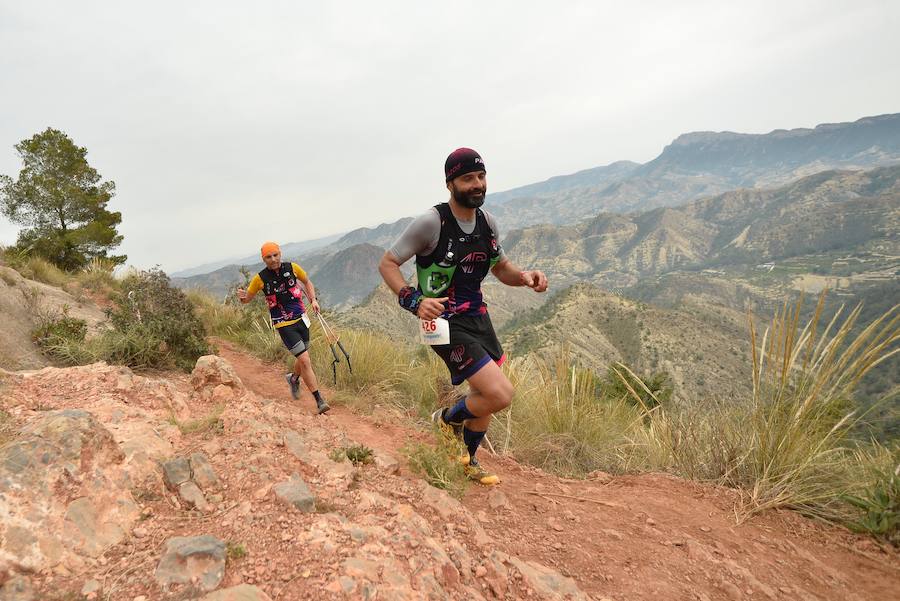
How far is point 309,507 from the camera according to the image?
1.97 metres

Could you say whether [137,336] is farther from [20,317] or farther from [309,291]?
[309,291]

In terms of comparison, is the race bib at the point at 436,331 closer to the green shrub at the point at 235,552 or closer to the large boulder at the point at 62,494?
the green shrub at the point at 235,552

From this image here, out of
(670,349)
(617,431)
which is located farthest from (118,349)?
(670,349)

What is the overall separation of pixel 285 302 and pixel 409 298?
9.02 feet

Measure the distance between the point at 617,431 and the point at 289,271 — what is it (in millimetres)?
4060

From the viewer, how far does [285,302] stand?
490 centimetres

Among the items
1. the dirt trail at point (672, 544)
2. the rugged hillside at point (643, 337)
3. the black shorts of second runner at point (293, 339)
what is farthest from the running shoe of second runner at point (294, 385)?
the rugged hillside at point (643, 337)

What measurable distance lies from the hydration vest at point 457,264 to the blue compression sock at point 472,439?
2.98 ft

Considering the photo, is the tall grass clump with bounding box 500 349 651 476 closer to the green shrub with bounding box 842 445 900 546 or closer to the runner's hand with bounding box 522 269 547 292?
the green shrub with bounding box 842 445 900 546

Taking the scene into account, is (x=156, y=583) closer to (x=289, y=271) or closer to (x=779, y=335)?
(x=779, y=335)

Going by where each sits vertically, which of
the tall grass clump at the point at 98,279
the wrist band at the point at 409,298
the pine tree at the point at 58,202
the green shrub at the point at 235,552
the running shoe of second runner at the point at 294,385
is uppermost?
the pine tree at the point at 58,202

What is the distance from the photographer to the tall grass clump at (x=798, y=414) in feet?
8.76

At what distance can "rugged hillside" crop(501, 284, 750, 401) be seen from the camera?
5994cm

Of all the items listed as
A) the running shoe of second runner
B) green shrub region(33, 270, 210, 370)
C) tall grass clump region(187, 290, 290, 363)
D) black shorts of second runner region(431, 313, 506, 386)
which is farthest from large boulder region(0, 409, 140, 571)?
tall grass clump region(187, 290, 290, 363)
